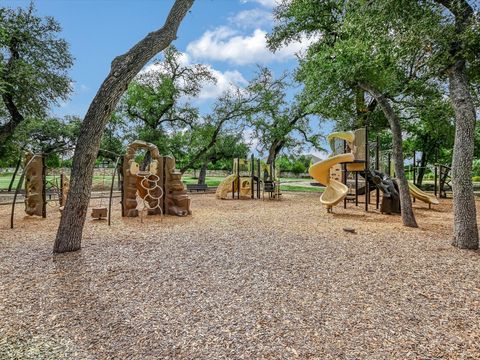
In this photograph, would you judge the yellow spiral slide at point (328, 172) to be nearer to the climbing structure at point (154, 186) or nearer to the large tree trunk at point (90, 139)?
the climbing structure at point (154, 186)

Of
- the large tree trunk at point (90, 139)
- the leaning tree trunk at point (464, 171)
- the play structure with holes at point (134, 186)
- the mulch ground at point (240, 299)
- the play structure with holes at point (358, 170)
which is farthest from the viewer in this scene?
the play structure with holes at point (358, 170)

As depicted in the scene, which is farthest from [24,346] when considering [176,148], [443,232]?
[176,148]

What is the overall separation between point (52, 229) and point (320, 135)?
770 inches

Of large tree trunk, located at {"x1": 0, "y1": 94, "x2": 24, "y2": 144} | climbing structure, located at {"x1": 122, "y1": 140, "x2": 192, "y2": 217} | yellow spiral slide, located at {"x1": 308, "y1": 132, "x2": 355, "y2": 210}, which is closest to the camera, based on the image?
climbing structure, located at {"x1": 122, "y1": 140, "x2": 192, "y2": 217}

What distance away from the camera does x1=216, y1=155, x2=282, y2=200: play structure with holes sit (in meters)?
16.3

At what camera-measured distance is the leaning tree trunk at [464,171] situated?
210 inches

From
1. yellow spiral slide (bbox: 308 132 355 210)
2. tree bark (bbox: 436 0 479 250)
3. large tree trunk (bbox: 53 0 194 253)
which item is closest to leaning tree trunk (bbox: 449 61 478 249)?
tree bark (bbox: 436 0 479 250)

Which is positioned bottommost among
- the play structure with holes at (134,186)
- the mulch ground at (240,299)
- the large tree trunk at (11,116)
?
the mulch ground at (240,299)

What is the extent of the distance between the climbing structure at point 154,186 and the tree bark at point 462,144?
281 inches

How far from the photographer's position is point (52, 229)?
7.17m

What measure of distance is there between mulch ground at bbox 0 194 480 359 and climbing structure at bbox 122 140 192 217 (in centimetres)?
348

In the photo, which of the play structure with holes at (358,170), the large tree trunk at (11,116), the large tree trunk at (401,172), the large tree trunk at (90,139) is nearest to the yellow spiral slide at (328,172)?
the play structure with holes at (358,170)

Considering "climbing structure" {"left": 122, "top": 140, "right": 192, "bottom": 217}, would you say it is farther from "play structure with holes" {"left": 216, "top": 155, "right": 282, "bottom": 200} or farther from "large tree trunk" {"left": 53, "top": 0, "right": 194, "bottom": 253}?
"play structure with holes" {"left": 216, "top": 155, "right": 282, "bottom": 200}

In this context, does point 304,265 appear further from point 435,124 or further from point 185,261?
point 435,124
